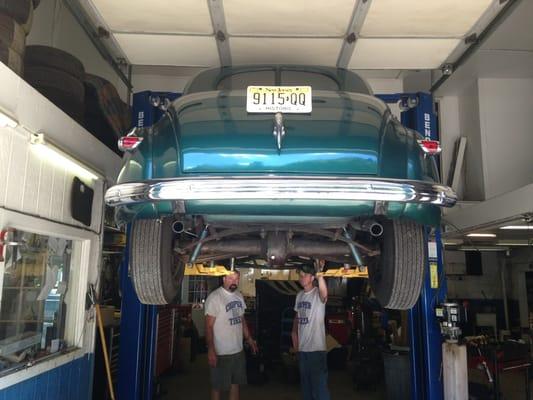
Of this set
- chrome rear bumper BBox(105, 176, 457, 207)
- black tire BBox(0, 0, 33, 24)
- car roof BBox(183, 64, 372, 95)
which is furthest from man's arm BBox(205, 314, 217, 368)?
black tire BBox(0, 0, 33, 24)

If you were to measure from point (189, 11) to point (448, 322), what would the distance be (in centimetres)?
330

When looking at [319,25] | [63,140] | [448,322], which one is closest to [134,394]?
[63,140]

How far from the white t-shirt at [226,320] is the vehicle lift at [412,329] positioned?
0.54m

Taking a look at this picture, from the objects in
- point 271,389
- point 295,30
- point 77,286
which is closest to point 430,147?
point 295,30

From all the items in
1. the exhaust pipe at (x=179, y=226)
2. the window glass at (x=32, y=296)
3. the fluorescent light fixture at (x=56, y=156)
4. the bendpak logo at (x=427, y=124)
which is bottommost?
the window glass at (x=32, y=296)

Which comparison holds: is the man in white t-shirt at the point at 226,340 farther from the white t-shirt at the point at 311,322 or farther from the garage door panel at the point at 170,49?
the garage door panel at the point at 170,49

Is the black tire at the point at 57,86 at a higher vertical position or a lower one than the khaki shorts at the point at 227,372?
higher

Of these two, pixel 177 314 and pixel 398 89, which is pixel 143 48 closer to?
pixel 398 89

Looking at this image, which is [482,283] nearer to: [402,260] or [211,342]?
[211,342]

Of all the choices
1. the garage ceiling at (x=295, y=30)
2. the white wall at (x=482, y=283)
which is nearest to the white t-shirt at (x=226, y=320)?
the garage ceiling at (x=295, y=30)

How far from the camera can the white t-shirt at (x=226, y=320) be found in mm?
4195

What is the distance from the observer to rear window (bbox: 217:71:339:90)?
3.13m

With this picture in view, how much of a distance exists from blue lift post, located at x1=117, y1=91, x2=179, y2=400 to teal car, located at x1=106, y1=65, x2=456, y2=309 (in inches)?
54.3

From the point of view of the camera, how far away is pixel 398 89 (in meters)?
5.39
